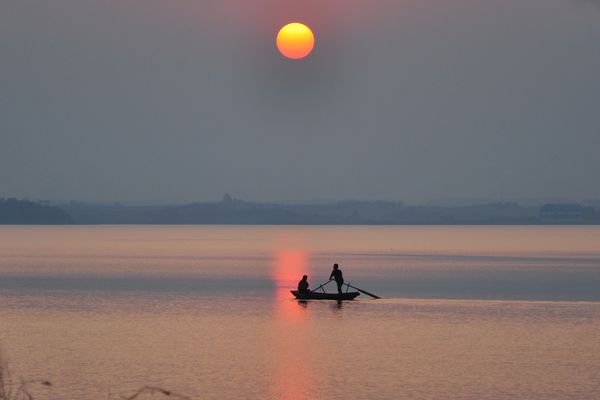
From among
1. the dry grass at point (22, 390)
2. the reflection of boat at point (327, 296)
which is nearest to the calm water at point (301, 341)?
the reflection of boat at point (327, 296)

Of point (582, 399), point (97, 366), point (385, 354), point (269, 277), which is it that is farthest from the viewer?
point (269, 277)

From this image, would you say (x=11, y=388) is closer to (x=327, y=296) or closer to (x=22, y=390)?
(x=22, y=390)

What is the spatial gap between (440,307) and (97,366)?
33.1 m

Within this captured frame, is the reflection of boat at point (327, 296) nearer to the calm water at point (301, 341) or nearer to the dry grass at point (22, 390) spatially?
the calm water at point (301, 341)

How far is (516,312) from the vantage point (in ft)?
205

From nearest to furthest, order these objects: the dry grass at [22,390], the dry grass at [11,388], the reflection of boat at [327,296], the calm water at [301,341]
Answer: the dry grass at [22,390] → the dry grass at [11,388] → the calm water at [301,341] → the reflection of boat at [327,296]

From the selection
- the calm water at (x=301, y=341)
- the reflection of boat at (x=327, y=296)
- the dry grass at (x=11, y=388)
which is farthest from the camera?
the reflection of boat at (x=327, y=296)

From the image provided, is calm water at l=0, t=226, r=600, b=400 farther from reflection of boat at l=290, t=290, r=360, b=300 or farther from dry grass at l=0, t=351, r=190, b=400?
dry grass at l=0, t=351, r=190, b=400

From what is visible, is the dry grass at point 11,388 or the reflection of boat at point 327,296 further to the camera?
the reflection of boat at point 327,296

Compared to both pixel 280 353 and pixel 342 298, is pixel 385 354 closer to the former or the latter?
pixel 280 353

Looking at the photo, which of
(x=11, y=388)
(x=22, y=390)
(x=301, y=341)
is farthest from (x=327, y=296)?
(x=22, y=390)

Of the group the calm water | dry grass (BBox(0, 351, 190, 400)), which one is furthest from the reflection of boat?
dry grass (BBox(0, 351, 190, 400))

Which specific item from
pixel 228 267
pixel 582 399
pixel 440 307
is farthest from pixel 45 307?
pixel 228 267

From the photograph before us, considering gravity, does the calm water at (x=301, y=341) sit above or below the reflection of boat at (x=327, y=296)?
below
